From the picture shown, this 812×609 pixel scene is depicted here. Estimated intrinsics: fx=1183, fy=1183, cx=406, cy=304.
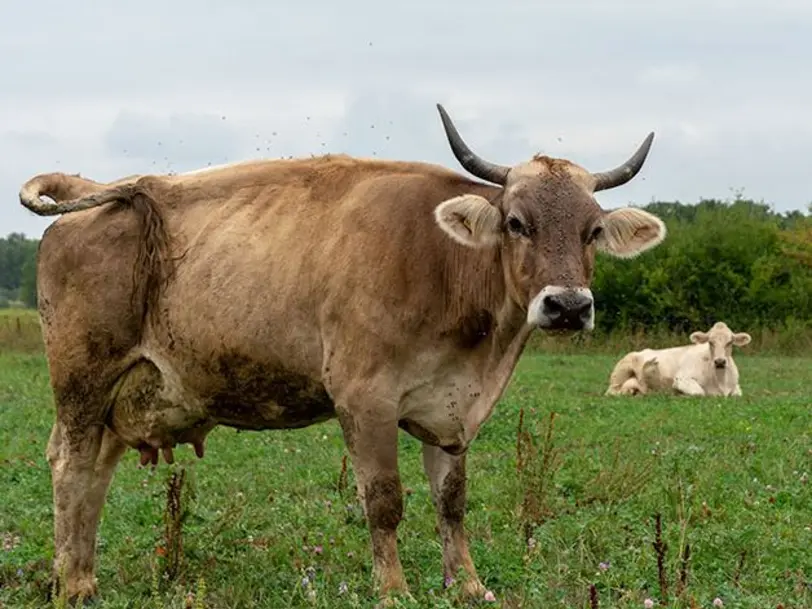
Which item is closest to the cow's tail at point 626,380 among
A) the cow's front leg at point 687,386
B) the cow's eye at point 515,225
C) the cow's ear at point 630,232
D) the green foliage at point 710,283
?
the cow's front leg at point 687,386

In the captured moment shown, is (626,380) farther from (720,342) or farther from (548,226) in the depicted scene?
(548,226)

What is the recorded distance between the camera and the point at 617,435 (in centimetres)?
1251

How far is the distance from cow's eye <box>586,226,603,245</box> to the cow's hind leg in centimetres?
316

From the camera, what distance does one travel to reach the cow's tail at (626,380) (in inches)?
840

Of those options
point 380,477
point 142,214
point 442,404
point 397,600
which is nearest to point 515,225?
point 442,404

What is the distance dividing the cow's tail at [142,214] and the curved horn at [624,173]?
8.15 ft

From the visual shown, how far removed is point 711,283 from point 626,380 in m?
15.1

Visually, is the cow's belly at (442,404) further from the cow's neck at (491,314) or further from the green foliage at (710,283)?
the green foliage at (710,283)

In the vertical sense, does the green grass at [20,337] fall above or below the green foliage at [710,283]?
below

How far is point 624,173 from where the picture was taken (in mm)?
6305

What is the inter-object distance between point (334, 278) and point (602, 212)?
1426 millimetres

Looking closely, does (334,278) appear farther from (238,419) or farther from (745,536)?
(745,536)

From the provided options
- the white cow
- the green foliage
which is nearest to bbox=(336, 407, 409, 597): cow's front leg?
the white cow

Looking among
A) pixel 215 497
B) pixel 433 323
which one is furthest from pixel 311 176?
pixel 215 497
